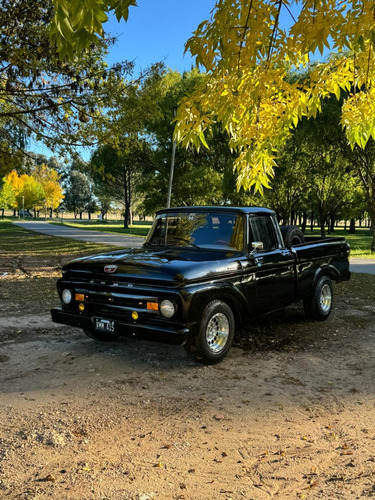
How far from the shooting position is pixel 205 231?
19.1 ft

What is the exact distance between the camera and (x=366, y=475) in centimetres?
299

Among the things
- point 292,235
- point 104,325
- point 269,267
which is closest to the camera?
point 104,325

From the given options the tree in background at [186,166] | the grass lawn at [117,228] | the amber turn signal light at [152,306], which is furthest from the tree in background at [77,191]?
the amber turn signal light at [152,306]

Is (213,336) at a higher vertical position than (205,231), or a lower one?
lower

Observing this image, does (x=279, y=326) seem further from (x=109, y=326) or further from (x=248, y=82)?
(x=248, y=82)

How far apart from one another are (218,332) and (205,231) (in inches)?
53.8

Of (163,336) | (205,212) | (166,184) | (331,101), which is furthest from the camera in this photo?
(166,184)

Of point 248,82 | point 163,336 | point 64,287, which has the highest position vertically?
point 248,82

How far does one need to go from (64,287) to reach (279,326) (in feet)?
10.9

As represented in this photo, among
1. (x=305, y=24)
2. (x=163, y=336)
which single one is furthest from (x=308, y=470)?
(x=305, y=24)

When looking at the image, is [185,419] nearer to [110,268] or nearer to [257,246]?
[110,268]

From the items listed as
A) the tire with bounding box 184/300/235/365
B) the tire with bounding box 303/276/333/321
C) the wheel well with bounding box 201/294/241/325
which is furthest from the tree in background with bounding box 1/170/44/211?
the tire with bounding box 184/300/235/365

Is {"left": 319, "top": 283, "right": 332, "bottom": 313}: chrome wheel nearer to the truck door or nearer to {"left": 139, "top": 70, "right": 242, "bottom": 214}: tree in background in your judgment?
the truck door

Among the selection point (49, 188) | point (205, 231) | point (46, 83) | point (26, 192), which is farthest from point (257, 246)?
point (26, 192)
